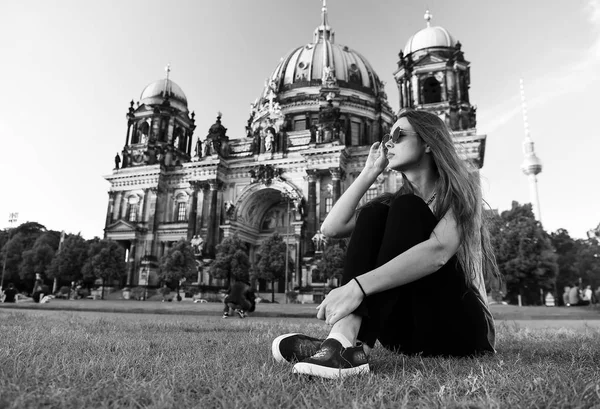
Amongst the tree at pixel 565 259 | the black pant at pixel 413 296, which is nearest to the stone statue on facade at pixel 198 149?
the tree at pixel 565 259

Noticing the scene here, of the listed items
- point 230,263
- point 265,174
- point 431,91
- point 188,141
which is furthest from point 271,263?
point 188,141

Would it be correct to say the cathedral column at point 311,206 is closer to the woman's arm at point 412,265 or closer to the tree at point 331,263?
the tree at point 331,263

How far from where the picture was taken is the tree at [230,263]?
34.1m

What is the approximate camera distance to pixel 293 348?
2346mm

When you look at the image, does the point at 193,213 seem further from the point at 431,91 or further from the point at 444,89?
the point at 444,89

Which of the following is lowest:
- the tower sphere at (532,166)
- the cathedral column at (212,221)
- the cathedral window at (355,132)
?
the cathedral column at (212,221)

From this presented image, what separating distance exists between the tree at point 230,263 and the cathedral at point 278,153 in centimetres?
348

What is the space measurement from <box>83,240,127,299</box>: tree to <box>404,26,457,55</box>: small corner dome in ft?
103

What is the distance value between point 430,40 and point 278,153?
1693 cm

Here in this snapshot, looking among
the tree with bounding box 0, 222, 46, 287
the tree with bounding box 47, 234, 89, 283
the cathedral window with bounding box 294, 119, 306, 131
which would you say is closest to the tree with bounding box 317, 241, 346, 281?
the cathedral window with bounding box 294, 119, 306, 131

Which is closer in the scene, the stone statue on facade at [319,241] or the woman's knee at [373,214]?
the woman's knee at [373,214]

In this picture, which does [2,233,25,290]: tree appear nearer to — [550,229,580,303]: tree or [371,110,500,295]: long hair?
[371,110,500,295]: long hair

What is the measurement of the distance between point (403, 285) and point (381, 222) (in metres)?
0.39

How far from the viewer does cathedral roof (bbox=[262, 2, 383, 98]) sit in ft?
160
